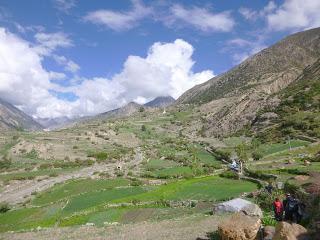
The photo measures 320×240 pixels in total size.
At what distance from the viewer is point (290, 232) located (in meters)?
26.0

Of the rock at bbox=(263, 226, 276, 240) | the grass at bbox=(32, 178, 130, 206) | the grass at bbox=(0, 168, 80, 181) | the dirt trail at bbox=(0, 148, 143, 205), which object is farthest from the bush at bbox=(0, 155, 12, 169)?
the rock at bbox=(263, 226, 276, 240)

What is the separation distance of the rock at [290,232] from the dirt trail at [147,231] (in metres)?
9.15

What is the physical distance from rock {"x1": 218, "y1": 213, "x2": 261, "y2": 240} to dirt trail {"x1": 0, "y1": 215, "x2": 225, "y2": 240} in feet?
14.0

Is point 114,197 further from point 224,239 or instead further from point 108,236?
point 224,239

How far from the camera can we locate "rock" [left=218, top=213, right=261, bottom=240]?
29688 millimetres

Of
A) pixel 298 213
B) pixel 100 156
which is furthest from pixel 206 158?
pixel 298 213

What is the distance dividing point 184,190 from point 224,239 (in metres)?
40.5

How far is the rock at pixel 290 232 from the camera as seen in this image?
25.7 m

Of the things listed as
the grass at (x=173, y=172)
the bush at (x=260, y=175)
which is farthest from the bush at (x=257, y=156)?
the bush at (x=260, y=175)

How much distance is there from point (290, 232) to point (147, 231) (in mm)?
19331

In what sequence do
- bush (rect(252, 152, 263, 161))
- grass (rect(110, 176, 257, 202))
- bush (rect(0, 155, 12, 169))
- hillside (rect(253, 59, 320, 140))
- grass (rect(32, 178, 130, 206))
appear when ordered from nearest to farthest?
grass (rect(110, 176, 257, 202)) → grass (rect(32, 178, 130, 206)) → bush (rect(252, 152, 263, 161)) → hillside (rect(253, 59, 320, 140)) → bush (rect(0, 155, 12, 169))

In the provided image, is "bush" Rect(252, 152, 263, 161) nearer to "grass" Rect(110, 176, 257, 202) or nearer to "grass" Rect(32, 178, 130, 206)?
"grass" Rect(110, 176, 257, 202)

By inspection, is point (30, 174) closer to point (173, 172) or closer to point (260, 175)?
point (173, 172)

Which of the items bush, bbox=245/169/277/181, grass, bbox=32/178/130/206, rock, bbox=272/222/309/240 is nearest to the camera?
rock, bbox=272/222/309/240
